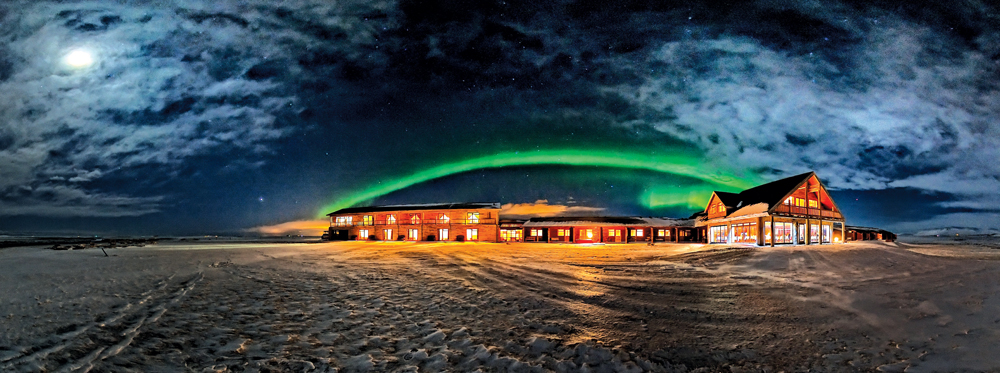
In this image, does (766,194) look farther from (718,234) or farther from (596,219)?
(596,219)

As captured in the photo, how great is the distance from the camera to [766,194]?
116ft

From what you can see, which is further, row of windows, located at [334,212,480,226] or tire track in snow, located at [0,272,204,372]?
row of windows, located at [334,212,480,226]

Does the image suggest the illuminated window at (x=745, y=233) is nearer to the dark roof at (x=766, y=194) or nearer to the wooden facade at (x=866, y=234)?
the dark roof at (x=766, y=194)

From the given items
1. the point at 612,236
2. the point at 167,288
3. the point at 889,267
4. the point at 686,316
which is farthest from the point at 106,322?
the point at 612,236

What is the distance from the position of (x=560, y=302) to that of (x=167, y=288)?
10623mm

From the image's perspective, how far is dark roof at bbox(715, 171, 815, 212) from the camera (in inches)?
1289

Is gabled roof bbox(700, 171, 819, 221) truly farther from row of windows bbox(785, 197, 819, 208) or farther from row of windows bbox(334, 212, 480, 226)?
row of windows bbox(334, 212, 480, 226)

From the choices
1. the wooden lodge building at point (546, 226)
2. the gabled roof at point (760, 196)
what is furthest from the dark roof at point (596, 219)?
the gabled roof at point (760, 196)

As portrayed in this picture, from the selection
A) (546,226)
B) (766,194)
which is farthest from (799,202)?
(546,226)

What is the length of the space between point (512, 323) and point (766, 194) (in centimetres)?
3650

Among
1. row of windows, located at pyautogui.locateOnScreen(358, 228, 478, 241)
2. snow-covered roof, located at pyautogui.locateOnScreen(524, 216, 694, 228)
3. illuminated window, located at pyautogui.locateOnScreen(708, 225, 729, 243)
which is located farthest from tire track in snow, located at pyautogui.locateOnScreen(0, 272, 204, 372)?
snow-covered roof, located at pyautogui.locateOnScreen(524, 216, 694, 228)

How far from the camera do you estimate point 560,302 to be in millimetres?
8766

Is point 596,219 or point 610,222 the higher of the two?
point 596,219

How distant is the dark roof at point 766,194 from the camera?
32.8m
